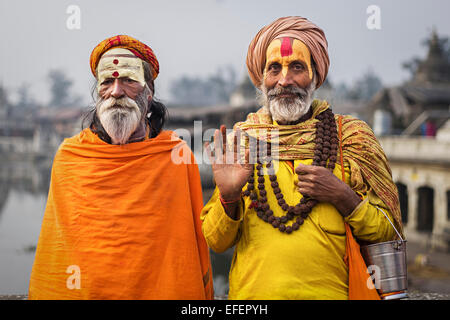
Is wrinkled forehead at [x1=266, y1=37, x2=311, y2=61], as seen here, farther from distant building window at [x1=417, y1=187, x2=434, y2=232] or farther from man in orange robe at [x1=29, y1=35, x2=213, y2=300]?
distant building window at [x1=417, y1=187, x2=434, y2=232]

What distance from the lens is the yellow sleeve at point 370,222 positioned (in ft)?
7.13

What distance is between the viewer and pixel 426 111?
77.7 ft

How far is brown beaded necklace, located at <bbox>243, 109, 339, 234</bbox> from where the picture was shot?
2.21 meters

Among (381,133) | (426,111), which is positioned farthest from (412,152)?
(426,111)

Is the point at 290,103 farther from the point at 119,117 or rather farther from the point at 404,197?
the point at 404,197

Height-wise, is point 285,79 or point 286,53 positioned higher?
point 286,53

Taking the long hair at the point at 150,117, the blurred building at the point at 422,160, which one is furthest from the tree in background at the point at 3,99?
the long hair at the point at 150,117

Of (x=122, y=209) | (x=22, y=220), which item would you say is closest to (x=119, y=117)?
(x=122, y=209)

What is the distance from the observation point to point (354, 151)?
2.33m

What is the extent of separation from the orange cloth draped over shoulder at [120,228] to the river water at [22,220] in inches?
59.1

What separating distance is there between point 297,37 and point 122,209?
4.77 ft

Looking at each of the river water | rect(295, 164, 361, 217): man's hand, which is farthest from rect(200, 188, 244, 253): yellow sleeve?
the river water

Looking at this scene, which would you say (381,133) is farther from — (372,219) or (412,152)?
(372,219)

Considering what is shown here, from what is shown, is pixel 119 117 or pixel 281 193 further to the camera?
pixel 119 117
